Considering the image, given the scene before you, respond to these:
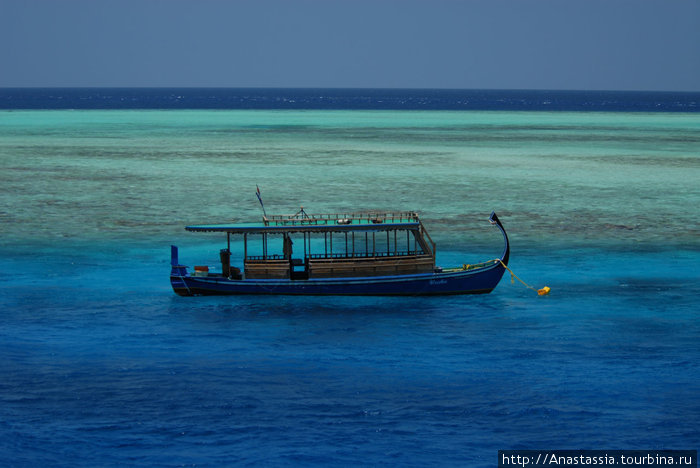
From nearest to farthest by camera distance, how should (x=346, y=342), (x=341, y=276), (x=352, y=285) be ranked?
(x=346, y=342) → (x=352, y=285) → (x=341, y=276)

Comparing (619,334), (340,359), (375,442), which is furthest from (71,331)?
(619,334)

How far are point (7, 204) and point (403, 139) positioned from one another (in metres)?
58.9

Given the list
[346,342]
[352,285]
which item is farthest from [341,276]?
[346,342]

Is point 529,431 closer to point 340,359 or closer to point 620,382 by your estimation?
point 620,382

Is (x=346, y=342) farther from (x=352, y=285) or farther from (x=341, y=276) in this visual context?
(x=341, y=276)

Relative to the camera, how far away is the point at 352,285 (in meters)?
30.4

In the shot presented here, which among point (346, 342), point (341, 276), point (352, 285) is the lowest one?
point (346, 342)

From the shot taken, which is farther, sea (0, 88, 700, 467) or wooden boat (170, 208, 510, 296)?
wooden boat (170, 208, 510, 296)

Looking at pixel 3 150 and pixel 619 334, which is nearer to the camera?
pixel 619 334

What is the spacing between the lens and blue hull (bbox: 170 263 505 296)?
30.3m

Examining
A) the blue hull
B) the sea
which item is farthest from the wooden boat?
the sea

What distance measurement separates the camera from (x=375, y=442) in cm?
1962

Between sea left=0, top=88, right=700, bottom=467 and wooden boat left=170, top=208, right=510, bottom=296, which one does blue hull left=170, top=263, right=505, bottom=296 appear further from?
sea left=0, top=88, right=700, bottom=467

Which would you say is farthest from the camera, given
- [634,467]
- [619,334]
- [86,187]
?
[86,187]
